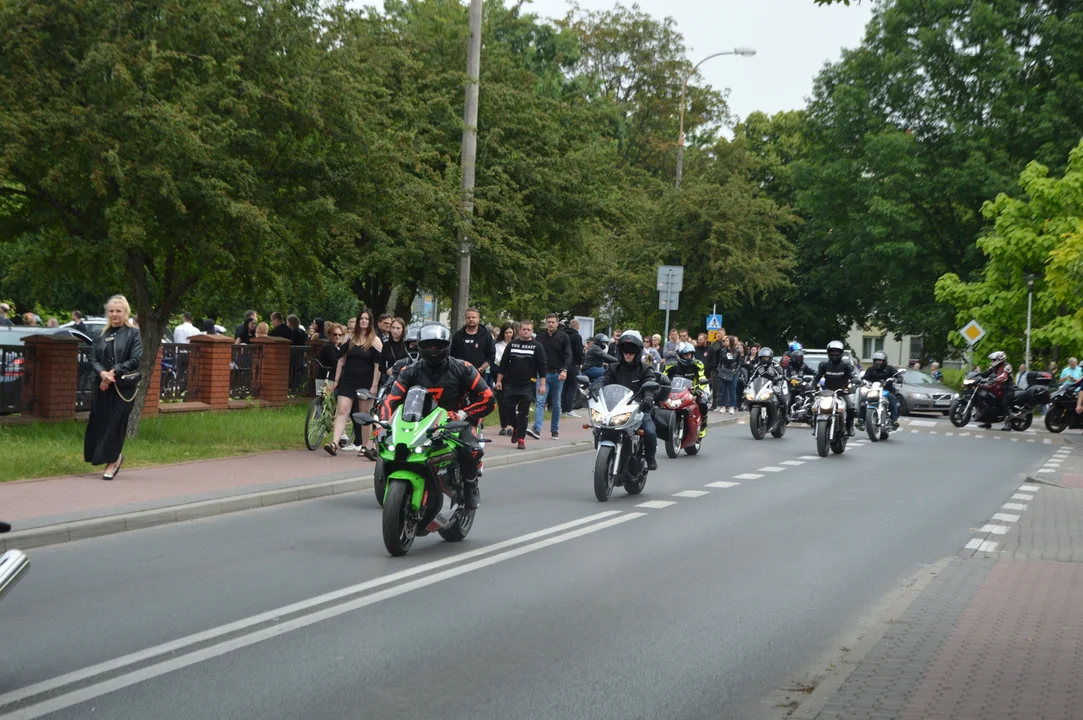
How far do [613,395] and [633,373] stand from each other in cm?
95

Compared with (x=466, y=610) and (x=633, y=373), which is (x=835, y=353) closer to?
(x=633, y=373)

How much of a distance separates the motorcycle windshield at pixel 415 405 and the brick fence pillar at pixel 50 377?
9454 mm

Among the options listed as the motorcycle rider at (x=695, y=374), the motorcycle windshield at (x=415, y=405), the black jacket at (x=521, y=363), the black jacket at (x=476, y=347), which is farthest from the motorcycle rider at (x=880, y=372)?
the motorcycle windshield at (x=415, y=405)

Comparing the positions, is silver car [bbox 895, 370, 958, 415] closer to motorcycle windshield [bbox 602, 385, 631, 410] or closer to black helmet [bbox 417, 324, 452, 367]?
motorcycle windshield [bbox 602, 385, 631, 410]

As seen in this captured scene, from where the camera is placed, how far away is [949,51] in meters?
50.6

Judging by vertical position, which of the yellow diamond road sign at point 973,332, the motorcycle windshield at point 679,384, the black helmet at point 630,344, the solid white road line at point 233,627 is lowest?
the solid white road line at point 233,627

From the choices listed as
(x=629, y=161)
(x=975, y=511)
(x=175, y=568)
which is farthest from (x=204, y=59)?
(x=629, y=161)

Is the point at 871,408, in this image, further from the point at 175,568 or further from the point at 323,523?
the point at 175,568

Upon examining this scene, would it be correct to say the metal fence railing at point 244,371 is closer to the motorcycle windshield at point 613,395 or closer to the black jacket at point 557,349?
the black jacket at point 557,349

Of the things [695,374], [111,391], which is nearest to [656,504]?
[111,391]

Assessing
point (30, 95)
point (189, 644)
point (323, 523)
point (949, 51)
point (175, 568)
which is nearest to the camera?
point (189, 644)

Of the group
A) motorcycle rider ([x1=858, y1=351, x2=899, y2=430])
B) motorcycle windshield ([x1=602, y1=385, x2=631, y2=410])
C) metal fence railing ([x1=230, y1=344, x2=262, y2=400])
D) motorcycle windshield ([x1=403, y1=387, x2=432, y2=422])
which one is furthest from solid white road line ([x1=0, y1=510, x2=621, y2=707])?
motorcycle rider ([x1=858, y1=351, x2=899, y2=430])

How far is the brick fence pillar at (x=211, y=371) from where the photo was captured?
861 inches

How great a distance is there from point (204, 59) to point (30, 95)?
194cm
